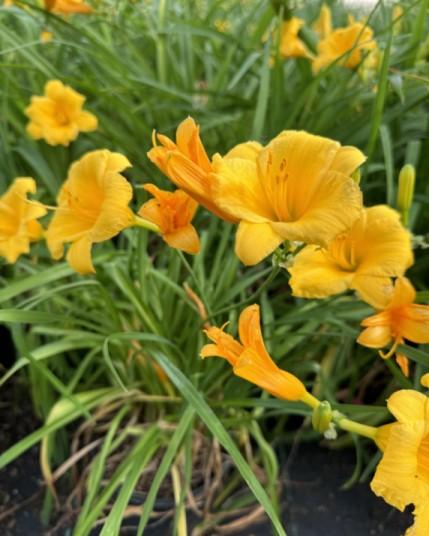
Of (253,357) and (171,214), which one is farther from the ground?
(171,214)

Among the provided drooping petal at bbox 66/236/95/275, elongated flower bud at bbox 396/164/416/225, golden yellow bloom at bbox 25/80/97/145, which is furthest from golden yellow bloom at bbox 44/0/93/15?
elongated flower bud at bbox 396/164/416/225

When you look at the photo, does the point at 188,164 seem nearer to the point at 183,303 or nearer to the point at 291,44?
the point at 183,303

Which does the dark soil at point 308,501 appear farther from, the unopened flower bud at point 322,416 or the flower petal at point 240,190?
the flower petal at point 240,190

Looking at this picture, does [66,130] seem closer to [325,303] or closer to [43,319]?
[43,319]

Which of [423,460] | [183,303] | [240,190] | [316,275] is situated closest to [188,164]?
[240,190]

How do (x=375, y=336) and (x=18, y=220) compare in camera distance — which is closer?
(x=375, y=336)

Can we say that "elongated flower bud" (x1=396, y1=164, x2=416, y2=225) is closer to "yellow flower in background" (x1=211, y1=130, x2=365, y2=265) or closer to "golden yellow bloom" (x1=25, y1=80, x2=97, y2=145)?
"yellow flower in background" (x1=211, y1=130, x2=365, y2=265)

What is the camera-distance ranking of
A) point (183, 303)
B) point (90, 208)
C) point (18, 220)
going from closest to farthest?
point (90, 208)
point (18, 220)
point (183, 303)
